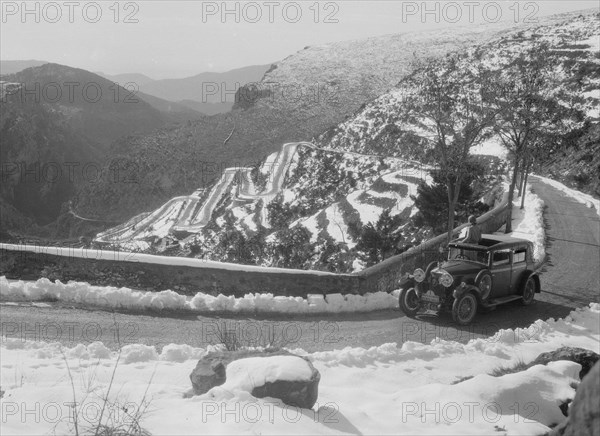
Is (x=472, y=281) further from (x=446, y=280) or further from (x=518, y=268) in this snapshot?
(x=518, y=268)

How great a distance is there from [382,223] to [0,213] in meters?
137

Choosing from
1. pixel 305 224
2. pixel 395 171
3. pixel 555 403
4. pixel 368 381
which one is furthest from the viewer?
pixel 395 171

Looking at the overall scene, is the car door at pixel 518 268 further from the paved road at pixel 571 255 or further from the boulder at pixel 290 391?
the boulder at pixel 290 391

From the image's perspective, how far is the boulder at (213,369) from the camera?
22.4 ft

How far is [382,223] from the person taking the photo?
44.0m

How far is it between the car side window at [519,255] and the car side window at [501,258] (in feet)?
1.27

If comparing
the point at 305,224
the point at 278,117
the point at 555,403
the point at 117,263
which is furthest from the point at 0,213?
the point at 555,403

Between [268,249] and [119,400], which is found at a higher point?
[119,400]

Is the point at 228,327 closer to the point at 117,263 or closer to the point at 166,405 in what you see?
the point at 117,263

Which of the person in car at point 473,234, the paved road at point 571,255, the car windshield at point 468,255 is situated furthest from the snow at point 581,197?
the car windshield at point 468,255

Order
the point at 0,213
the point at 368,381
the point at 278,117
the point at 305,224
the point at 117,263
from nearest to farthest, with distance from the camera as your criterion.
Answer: the point at 368,381 < the point at 117,263 < the point at 305,224 < the point at 0,213 < the point at 278,117

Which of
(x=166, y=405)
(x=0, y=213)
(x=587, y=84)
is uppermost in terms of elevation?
(x=587, y=84)

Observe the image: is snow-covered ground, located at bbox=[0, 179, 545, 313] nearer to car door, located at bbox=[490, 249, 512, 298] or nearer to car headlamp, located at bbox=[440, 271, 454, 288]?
car headlamp, located at bbox=[440, 271, 454, 288]

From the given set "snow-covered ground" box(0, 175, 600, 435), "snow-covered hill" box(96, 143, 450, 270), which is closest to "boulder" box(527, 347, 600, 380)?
"snow-covered ground" box(0, 175, 600, 435)
